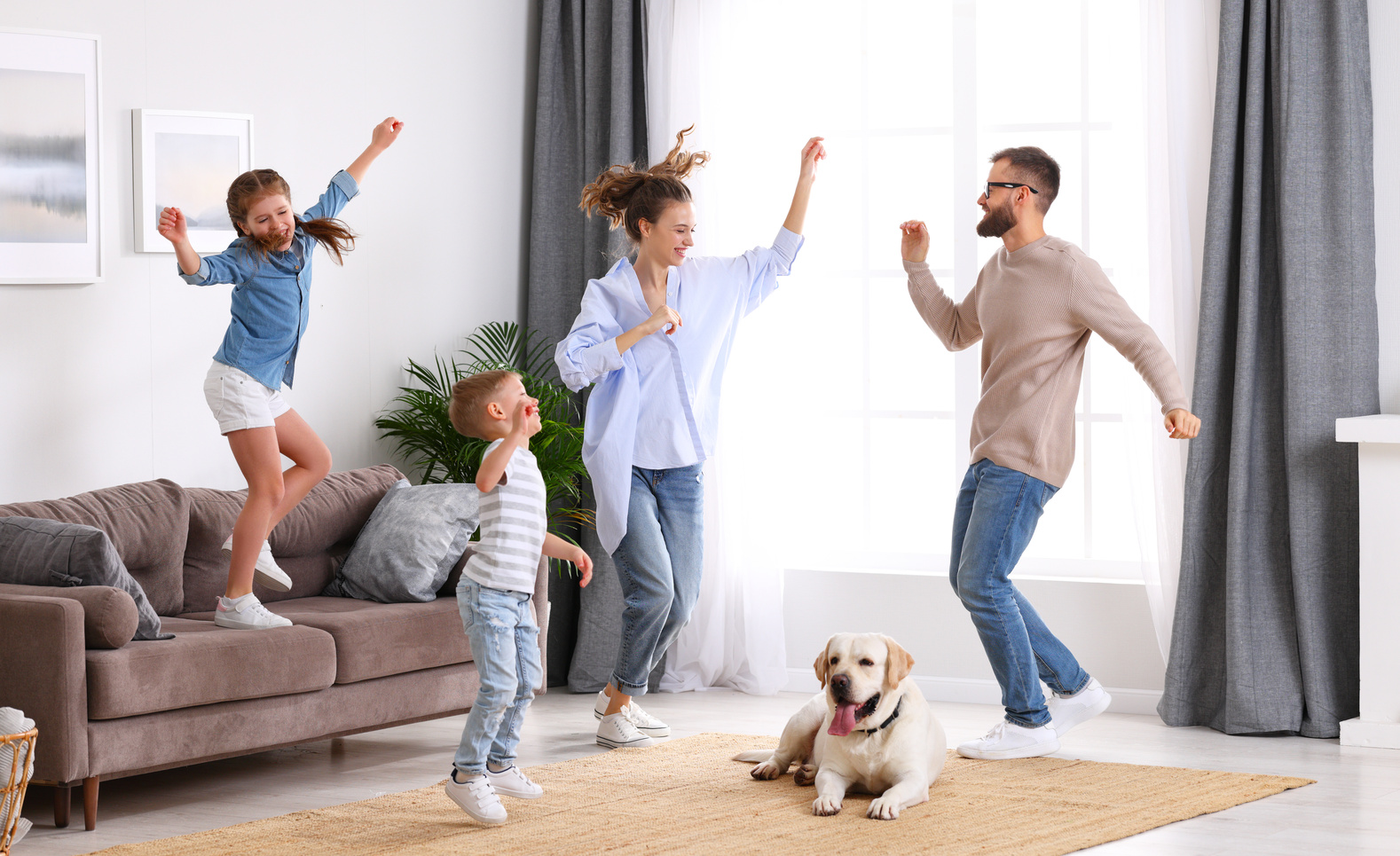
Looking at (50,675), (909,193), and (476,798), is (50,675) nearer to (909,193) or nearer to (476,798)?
(476,798)

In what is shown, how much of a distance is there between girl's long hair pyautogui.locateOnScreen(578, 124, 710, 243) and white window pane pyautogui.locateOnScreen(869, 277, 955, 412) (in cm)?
125

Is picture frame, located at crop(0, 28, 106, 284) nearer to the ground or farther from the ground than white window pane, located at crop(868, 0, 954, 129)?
nearer to the ground

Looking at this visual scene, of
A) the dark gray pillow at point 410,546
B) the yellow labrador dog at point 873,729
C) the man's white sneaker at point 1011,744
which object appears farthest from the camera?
the dark gray pillow at point 410,546

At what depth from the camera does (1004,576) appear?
12.4ft

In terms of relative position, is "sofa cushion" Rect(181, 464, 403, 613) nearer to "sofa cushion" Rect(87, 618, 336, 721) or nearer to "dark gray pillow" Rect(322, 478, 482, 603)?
"dark gray pillow" Rect(322, 478, 482, 603)

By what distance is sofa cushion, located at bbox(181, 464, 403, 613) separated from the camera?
161 inches

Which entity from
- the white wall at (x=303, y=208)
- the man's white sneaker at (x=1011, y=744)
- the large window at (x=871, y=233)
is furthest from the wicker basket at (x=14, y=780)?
the large window at (x=871, y=233)

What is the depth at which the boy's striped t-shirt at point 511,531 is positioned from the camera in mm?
3164

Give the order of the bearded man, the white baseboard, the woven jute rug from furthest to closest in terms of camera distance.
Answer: the white baseboard, the bearded man, the woven jute rug

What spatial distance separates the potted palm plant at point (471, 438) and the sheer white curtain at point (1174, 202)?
1.77 meters

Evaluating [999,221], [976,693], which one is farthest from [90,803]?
[976,693]

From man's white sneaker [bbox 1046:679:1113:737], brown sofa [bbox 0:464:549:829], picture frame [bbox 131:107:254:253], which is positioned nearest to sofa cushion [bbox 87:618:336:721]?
brown sofa [bbox 0:464:549:829]

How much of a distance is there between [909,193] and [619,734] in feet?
6.84

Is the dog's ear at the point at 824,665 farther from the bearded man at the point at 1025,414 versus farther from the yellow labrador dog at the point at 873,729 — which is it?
the bearded man at the point at 1025,414
